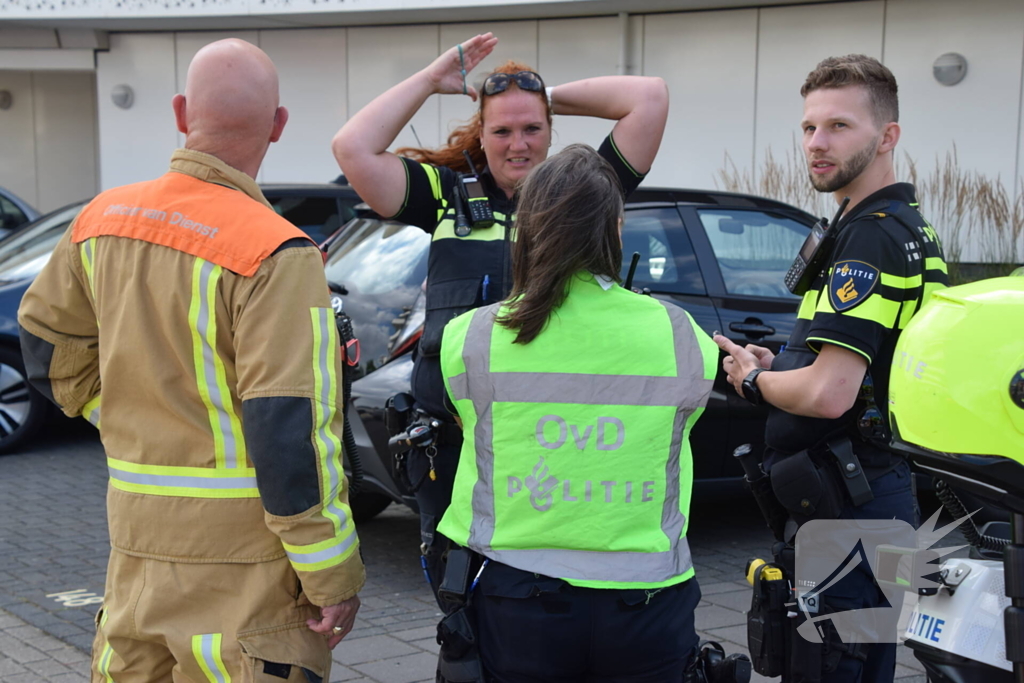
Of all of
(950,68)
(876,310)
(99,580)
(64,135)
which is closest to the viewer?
(876,310)

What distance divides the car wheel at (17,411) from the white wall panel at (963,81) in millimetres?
8648

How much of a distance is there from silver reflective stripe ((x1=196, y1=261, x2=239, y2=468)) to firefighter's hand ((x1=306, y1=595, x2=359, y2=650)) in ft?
1.26

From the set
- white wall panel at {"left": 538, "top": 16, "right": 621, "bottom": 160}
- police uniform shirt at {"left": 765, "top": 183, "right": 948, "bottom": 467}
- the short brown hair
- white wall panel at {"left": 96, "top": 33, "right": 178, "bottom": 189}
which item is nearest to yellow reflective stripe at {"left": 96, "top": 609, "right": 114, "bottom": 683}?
police uniform shirt at {"left": 765, "top": 183, "right": 948, "bottom": 467}

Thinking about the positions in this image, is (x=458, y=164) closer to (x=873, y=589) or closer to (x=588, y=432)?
(x=588, y=432)

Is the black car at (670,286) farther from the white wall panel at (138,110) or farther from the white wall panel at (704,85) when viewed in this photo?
the white wall panel at (138,110)

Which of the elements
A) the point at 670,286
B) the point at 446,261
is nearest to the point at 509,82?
the point at 446,261

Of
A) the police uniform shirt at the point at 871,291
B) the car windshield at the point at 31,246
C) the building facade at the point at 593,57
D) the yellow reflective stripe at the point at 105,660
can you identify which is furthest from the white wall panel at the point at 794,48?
the yellow reflective stripe at the point at 105,660

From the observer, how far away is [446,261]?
324 centimetres

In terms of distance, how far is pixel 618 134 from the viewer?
3471 millimetres

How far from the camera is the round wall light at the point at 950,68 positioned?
11.2 metres

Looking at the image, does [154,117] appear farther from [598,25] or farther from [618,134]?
[618,134]

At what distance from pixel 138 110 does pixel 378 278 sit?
13.2 meters

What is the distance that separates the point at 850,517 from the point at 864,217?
0.80 metres

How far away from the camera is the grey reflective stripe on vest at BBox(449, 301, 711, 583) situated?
222 centimetres
